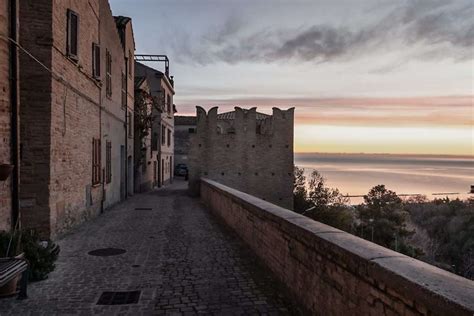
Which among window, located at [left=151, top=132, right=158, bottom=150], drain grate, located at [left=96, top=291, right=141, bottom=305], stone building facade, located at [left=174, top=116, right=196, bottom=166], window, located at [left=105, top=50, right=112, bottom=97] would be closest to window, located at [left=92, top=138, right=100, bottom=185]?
window, located at [left=105, top=50, right=112, bottom=97]

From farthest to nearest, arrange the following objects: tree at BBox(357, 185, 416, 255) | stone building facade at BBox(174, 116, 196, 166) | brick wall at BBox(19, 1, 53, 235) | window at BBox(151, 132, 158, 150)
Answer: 1. stone building facade at BBox(174, 116, 196, 166)
2. tree at BBox(357, 185, 416, 255)
3. window at BBox(151, 132, 158, 150)
4. brick wall at BBox(19, 1, 53, 235)

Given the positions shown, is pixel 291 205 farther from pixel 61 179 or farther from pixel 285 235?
pixel 285 235

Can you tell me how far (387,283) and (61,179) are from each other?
8.93 metres

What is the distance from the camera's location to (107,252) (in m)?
8.83

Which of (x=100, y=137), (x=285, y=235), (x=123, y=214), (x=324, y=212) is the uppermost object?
(x=100, y=137)

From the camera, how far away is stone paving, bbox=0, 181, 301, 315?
5438mm

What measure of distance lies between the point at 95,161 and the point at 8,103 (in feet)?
20.6

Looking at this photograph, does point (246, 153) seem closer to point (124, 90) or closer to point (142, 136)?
point (142, 136)

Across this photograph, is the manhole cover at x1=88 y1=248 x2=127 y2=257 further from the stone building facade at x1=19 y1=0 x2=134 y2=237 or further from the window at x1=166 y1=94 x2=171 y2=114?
the window at x1=166 y1=94 x2=171 y2=114

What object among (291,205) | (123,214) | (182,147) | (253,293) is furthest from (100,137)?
(182,147)

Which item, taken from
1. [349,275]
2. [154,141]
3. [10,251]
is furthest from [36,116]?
[154,141]

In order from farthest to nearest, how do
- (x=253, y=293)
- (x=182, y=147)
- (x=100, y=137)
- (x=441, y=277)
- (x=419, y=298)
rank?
(x=182, y=147) < (x=100, y=137) < (x=253, y=293) < (x=441, y=277) < (x=419, y=298)

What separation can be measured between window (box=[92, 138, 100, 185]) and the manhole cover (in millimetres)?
5201

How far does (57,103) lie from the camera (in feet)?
32.2
